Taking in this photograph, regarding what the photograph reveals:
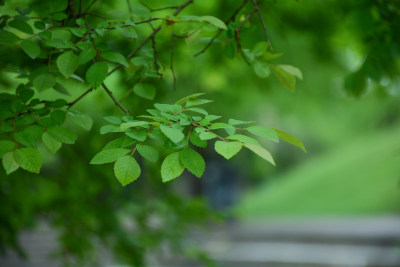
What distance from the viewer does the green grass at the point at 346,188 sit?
446 inches

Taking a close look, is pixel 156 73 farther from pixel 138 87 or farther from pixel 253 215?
pixel 253 215

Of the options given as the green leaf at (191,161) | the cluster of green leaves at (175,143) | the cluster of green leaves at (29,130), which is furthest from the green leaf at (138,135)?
the cluster of green leaves at (29,130)

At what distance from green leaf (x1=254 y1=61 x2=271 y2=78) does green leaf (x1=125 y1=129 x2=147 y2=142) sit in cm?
56

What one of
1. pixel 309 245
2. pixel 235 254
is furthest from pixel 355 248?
pixel 235 254

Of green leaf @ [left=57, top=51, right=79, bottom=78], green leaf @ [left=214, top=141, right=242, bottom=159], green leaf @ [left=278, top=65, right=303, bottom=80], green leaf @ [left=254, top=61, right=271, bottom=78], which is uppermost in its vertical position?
green leaf @ [left=278, top=65, right=303, bottom=80]

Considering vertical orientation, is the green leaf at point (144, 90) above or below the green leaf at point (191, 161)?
below

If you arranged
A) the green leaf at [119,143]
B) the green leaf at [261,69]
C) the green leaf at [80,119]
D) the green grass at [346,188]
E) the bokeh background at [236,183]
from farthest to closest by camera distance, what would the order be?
the green grass at [346,188] → the bokeh background at [236,183] → the green leaf at [261,69] → the green leaf at [80,119] → the green leaf at [119,143]

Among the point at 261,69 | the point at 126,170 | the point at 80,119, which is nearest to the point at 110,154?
the point at 126,170

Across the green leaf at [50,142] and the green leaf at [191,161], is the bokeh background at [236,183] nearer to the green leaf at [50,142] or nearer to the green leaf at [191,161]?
the green leaf at [50,142]

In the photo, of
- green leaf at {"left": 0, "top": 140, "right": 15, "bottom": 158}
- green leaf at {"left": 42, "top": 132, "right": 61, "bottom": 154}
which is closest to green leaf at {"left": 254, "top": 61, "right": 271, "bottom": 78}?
green leaf at {"left": 42, "top": 132, "right": 61, "bottom": 154}

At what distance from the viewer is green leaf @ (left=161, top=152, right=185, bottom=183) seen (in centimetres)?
95

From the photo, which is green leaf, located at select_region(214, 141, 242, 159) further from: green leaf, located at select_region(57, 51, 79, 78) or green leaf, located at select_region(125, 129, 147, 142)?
green leaf, located at select_region(57, 51, 79, 78)

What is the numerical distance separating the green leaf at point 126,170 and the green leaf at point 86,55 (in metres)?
0.31

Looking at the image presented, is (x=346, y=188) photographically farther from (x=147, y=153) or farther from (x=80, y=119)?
(x=147, y=153)
